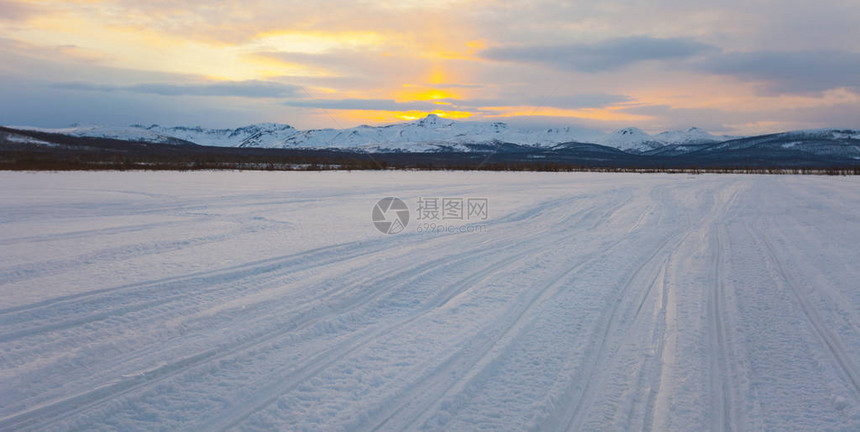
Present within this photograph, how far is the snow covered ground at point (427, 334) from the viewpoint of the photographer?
11.6 feet

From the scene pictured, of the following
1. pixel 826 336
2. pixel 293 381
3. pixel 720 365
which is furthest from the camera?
pixel 826 336

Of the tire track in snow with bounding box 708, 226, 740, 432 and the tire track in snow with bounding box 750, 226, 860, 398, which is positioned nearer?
the tire track in snow with bounding box 708, 226, 740, 432

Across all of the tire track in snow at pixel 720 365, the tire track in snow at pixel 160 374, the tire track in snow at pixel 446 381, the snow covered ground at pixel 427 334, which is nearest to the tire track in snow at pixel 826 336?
the snow covered ground at pixel 427 334

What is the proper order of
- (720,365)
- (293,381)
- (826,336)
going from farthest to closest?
(826,336) < (720,365) < (293,381)

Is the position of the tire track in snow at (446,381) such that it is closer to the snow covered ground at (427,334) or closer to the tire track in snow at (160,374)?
the snow covered ground at (427,334)

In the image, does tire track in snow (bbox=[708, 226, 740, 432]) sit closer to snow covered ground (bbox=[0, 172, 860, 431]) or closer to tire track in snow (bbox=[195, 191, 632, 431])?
snow covered ground (bbox=[0, 172, 860, 431])

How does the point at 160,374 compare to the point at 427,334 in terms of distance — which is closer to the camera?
the point at 160,374

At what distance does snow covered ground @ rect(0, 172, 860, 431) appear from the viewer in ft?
11.6

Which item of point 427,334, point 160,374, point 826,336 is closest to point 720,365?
point 826,336

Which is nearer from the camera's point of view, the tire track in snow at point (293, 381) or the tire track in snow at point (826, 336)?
the tire track in snow at point (293, 381)

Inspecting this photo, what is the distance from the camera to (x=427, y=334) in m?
5.06

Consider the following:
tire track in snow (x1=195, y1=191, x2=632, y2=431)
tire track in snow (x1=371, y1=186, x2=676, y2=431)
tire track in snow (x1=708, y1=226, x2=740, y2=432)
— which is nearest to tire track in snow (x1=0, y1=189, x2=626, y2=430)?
tire track in snow (x1=195, y1=191, x2=632, y2=431)

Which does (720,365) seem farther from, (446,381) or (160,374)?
(160,374)

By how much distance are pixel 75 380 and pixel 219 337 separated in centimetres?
118
